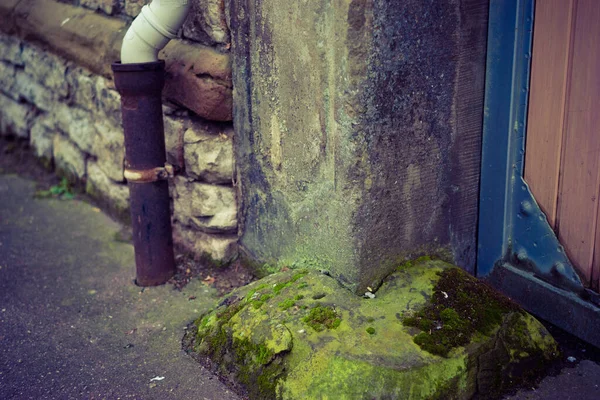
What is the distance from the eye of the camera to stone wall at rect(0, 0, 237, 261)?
323 cm

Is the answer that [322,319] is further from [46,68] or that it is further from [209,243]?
[46,68]

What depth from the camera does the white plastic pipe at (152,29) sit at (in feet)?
9.95

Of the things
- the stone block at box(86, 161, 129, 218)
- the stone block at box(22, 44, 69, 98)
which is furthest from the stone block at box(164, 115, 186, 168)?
the stone block at box(22, 44, 69, 98)

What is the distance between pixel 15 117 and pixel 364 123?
361 centimetres

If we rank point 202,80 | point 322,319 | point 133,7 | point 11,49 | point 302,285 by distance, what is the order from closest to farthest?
point 322,319 < point 302,285 < point 202,80 < point 133,7 < point 11,49

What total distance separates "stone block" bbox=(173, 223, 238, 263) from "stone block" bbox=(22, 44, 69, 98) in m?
1.48

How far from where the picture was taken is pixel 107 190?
431 centimetres

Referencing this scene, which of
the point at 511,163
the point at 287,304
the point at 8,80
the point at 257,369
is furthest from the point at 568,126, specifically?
the point at 8,80

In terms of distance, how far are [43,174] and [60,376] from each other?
259 centimetres

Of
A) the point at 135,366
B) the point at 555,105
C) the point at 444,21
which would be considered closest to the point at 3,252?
the point at 135,366

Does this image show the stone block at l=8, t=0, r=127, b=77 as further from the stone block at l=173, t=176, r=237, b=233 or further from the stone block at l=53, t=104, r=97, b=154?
the stone block at l=173, t=176, r=237, b=233

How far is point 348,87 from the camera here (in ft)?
8.39

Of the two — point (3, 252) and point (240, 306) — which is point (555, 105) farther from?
point (3, 252)

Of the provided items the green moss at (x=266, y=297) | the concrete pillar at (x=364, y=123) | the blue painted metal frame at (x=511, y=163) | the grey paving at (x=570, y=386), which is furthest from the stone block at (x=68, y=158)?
the grey paving at (x=570, y=386)
